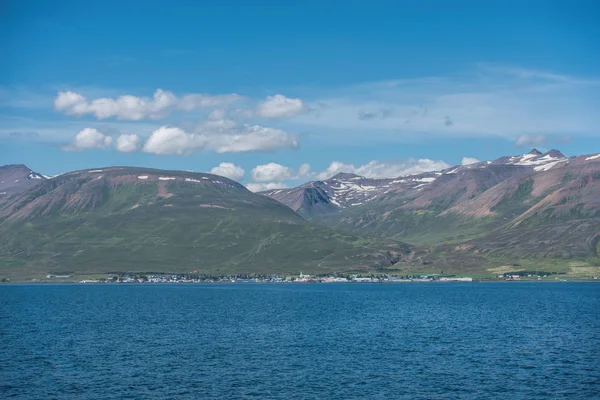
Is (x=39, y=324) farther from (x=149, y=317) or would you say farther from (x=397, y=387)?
(x=397, y=387)

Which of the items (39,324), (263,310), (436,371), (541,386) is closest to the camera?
(541,386)

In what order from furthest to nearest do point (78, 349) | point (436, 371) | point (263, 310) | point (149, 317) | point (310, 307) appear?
1. point (310, 307)
2. point (263, 310)
3. point (149, 317)
4. point (78, 349)
5. point (436, 371)

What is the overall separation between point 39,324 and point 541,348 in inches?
3945

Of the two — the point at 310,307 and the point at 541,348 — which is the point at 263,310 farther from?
the point at 541,348

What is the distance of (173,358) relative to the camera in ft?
326

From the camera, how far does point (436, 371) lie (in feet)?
294

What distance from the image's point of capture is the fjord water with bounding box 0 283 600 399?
259ft

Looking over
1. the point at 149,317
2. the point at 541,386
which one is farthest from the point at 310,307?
the point at 541,386

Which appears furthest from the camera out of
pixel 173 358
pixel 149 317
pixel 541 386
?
pixel 149 317

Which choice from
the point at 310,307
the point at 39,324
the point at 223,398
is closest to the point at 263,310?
the point at 310,307

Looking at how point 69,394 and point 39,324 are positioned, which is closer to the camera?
point 69,394

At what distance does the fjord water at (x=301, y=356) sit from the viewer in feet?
259

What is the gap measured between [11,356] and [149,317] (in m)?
64.0

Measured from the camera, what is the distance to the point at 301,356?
335ft
